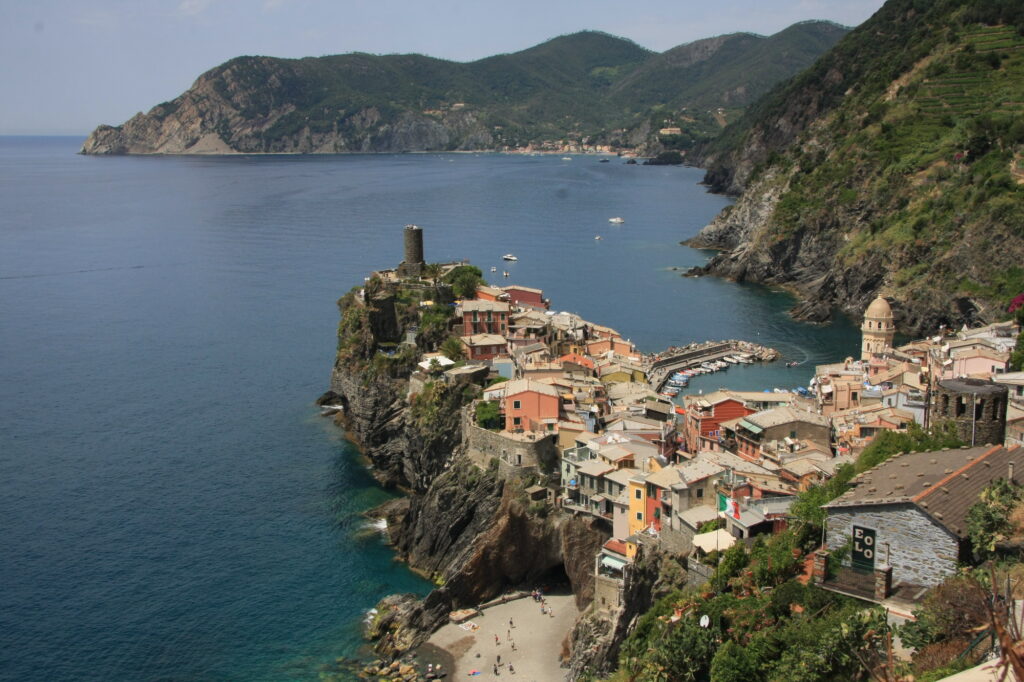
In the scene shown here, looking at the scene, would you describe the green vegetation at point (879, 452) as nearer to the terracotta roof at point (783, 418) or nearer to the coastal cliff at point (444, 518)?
the terracotta roof at point (783, 418)

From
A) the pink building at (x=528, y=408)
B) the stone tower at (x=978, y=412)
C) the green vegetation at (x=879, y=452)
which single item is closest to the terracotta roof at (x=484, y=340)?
the pink building at (x=528, y=408)

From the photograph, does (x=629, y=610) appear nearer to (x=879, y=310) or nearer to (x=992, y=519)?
(x=992, y=519)

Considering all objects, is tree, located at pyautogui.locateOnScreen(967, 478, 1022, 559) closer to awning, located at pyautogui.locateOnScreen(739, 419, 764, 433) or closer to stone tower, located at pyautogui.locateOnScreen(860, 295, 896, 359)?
awning, located at pyautogui.locateOnScreen(739, 419, 764, 433)

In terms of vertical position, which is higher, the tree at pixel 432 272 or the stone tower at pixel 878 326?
the tree at pixel 432 272

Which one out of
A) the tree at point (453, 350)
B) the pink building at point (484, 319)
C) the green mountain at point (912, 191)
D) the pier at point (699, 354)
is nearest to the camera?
the tree at point (453, 350)

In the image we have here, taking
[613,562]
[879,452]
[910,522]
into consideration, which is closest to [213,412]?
[613,562]

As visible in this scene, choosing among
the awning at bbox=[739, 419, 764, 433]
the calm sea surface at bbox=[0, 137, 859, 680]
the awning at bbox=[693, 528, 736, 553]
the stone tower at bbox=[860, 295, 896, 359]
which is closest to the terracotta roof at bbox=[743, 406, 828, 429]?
the awning at bbox=[739, 419, 764, 433]

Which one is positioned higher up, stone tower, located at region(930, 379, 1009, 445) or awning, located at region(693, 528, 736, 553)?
stone tower, located at region(930, 379, 1009, 445)
